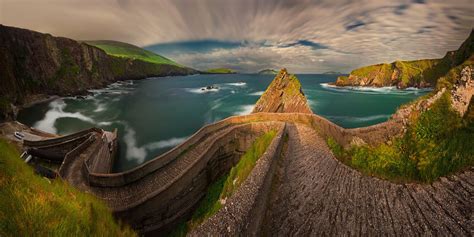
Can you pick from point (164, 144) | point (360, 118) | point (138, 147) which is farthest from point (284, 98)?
point (138, 147)

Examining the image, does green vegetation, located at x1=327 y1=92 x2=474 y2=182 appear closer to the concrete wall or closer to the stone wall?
the stone wall

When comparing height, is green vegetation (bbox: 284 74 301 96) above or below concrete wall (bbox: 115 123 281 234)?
above

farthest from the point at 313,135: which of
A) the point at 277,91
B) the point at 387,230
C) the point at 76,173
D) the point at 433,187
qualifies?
the point at 277,91

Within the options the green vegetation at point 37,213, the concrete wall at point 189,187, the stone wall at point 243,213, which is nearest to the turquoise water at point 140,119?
the concrete wall at point 189,187

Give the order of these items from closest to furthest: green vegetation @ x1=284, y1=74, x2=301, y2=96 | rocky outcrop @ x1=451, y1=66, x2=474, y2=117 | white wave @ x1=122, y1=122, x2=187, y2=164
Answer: rocky outcrop @ x1=451, y1=66, x2=474, y2=117, white wave @ x1=122, y1=122, x2=187, y2=164, green vegetation @ x1=284, y1=74, x2=301, y2=96

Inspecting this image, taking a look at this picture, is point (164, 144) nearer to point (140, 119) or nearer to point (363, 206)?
point (140, 119)

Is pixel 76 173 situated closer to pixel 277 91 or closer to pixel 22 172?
pixel 22 172

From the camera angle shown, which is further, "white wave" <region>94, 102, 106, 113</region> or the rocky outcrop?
"white wave" <region>94, 102, 106, 113</region>

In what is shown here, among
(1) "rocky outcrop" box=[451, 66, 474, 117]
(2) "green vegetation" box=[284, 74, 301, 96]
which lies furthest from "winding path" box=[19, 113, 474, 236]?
(2) "green vegetation" box=[284, 74, 301, 96]
